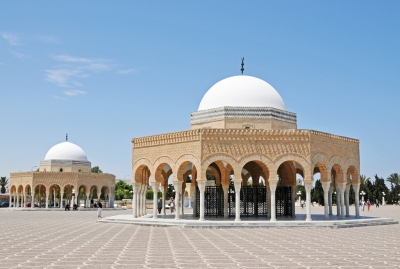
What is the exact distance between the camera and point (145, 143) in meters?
20.0

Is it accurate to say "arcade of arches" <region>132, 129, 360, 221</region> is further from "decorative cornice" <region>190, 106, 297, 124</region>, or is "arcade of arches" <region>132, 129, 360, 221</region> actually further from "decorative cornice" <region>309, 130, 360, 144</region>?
"decorative cornice" <region>190, 106, 297, 124</region>

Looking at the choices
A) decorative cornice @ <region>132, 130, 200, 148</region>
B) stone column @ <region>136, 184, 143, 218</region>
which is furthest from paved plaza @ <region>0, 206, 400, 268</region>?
stone column @ <region>136, 184, 143, 218</region>

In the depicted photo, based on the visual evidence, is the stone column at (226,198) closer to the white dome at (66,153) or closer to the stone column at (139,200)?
the stone column at (139,200)

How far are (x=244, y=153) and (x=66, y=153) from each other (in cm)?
2931

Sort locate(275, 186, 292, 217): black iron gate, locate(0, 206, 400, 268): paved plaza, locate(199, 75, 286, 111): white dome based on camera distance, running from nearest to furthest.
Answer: locate(0, 206, 400, 268): paved plaza
locate(199, 75, 286, 111): white dome
locate(275, 186, 292, 217): black iron gate

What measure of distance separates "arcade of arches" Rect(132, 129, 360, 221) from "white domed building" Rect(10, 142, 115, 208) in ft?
66.0

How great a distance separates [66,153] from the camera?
141 ft

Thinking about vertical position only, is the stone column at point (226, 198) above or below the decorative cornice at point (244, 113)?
below

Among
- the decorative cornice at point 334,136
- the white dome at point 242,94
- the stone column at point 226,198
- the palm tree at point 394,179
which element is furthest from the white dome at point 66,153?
the palm tree at point 394,179

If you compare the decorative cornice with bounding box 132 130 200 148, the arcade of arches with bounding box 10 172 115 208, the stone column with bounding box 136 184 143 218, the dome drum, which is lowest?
the stone column with bounding box 136 184 143 218

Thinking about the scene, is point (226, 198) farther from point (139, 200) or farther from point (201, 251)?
point (201, 251)

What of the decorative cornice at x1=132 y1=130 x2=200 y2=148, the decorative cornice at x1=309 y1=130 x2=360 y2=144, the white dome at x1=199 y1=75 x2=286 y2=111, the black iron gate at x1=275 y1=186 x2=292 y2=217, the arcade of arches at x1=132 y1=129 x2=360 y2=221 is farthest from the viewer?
the black iron gate at x1=275 y1=186 x2=292 y2=217

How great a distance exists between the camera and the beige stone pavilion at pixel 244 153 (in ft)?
56.9

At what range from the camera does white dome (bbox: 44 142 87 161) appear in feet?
140
